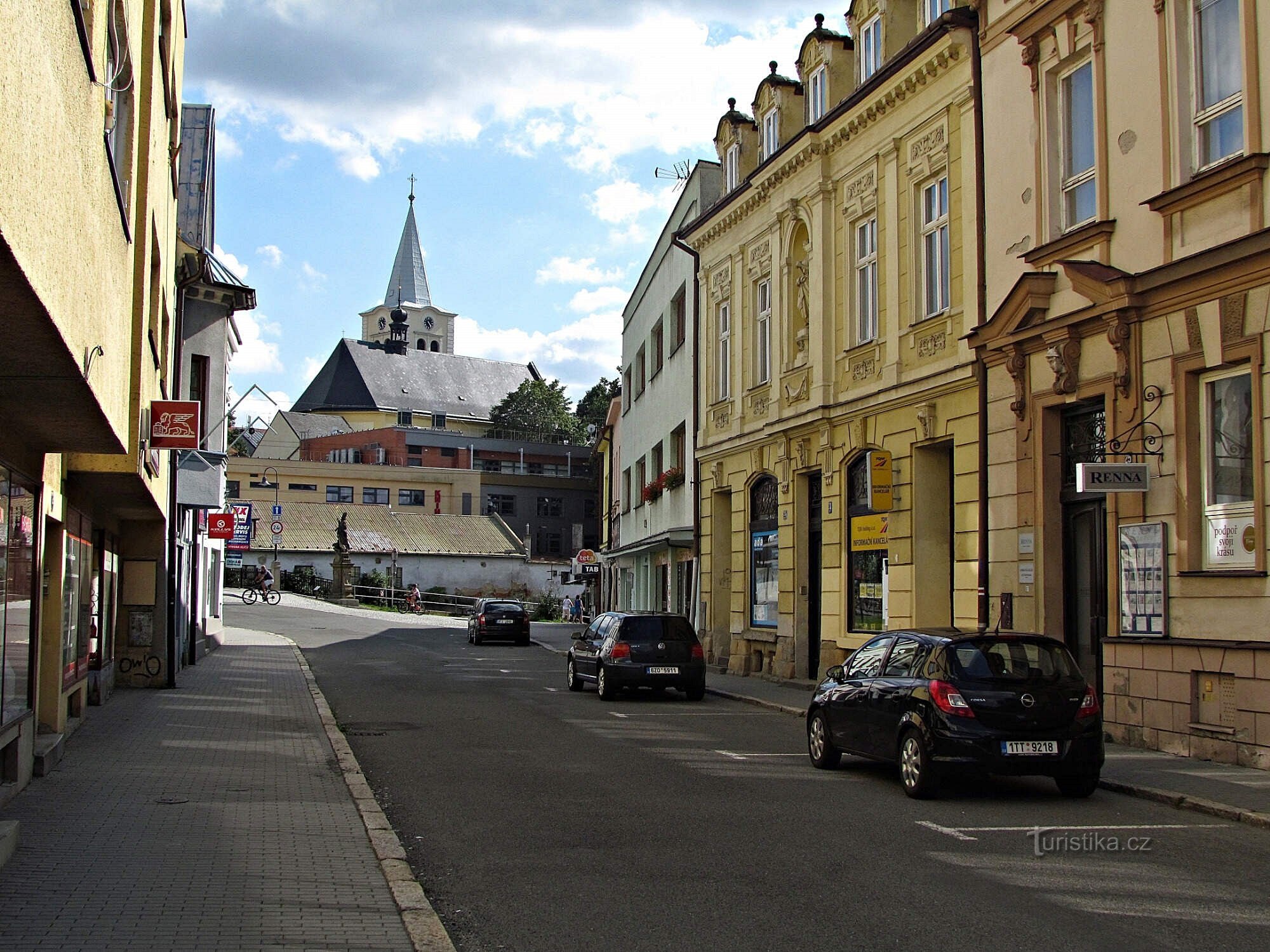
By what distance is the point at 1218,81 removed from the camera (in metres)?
13.8

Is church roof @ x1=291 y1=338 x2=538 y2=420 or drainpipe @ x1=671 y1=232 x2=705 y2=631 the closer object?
drainpipe @ x1=671 y1=232 x2=705 y2=631

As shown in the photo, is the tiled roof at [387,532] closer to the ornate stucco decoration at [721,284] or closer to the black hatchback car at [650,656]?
the ornate stucco decoration at [721,284]

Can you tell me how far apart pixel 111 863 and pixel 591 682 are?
16.7 meters

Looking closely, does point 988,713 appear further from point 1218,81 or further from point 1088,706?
point 1218,81

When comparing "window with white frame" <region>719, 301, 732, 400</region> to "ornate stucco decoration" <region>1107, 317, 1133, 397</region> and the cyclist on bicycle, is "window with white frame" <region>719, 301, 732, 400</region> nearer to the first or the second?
"ornate stucco decoration" <region>1107, 317, 1133, 397</region>

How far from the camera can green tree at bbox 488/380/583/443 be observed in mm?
127750

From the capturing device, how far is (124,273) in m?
11.3

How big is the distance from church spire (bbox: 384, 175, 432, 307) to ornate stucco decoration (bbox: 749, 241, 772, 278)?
121 metres

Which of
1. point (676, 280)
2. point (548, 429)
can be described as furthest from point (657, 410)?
point (548, 429)

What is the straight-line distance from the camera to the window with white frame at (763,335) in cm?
2694

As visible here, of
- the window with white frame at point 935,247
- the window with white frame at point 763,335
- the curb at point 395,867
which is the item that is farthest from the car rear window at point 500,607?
the curb at point 395,867

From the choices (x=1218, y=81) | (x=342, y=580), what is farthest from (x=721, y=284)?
(x=342, y=580)

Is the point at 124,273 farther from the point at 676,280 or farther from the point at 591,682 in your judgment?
the point at 676,280

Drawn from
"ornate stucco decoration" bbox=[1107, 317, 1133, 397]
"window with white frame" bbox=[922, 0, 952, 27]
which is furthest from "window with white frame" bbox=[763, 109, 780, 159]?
"ornate stucco decoration" bbox=[1107, 317, 1133, 397]
